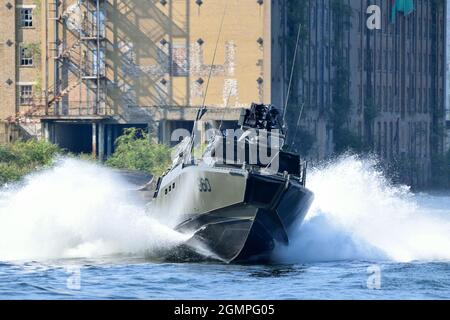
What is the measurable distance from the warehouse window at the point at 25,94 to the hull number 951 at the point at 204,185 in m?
53.6

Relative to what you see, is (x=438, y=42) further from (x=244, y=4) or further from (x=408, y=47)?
(x=244, y=4)

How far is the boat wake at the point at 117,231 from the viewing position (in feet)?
154

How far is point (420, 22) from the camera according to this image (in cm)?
13838

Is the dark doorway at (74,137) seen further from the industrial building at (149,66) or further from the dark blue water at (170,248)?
the dark blue water at (170,248)

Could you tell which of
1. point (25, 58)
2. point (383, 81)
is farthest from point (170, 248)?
point (383, 81)

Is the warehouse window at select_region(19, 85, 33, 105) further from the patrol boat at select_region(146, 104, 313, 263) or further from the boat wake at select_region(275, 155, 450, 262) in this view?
the patrol boat at select_region(146, 104, 313, 263)

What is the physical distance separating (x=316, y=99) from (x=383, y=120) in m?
21.7

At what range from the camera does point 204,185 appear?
1724 inches

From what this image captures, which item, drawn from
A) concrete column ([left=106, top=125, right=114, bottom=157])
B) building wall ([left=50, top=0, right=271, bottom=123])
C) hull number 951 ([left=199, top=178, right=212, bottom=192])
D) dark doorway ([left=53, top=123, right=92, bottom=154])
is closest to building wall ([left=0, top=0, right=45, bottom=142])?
dark doorway ([left=53, top=123, right=92, bottom=154])

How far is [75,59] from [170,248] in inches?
1925

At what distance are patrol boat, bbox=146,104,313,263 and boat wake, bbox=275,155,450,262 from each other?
5.05 feet

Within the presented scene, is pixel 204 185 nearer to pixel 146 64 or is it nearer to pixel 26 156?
pixel 26 156

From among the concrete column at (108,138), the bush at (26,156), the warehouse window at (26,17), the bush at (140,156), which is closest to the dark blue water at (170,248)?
the bush at (26,156)
